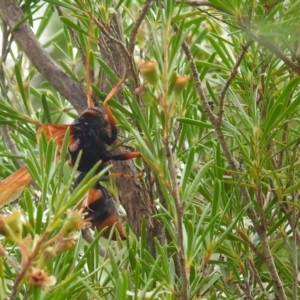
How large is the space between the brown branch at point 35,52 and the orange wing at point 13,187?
146 millimetres

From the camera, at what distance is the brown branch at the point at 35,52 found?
103cm

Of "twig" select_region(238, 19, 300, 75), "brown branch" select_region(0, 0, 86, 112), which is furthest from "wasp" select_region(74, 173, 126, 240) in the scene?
"twig" select_region(238, 19, 300, 75)

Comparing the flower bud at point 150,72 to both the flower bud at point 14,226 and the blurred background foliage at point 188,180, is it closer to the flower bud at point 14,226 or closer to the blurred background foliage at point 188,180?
the blurred background foliage at point 188,180

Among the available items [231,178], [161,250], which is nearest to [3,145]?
[231,178]

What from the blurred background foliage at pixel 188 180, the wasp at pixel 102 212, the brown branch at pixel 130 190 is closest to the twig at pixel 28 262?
the blurred background foliage at pixel 188 180

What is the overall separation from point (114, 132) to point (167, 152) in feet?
1.44

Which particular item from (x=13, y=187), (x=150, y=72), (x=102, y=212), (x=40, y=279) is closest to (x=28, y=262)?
(x=40, y=279)

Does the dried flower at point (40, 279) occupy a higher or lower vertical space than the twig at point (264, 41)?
lower

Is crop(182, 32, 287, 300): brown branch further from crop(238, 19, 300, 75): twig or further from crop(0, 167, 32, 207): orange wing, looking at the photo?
crop(0, 167, 32, 207): orange wing

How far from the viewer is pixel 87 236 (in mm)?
1107

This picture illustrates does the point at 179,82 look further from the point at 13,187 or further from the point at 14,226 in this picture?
the point at 13,187

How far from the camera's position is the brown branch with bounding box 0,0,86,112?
1029 millimetres

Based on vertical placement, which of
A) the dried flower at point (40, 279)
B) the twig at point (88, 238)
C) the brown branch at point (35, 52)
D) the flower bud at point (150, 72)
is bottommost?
the twig at point (88, 238)

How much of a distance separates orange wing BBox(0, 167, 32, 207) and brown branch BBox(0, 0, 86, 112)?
146 millimetres
